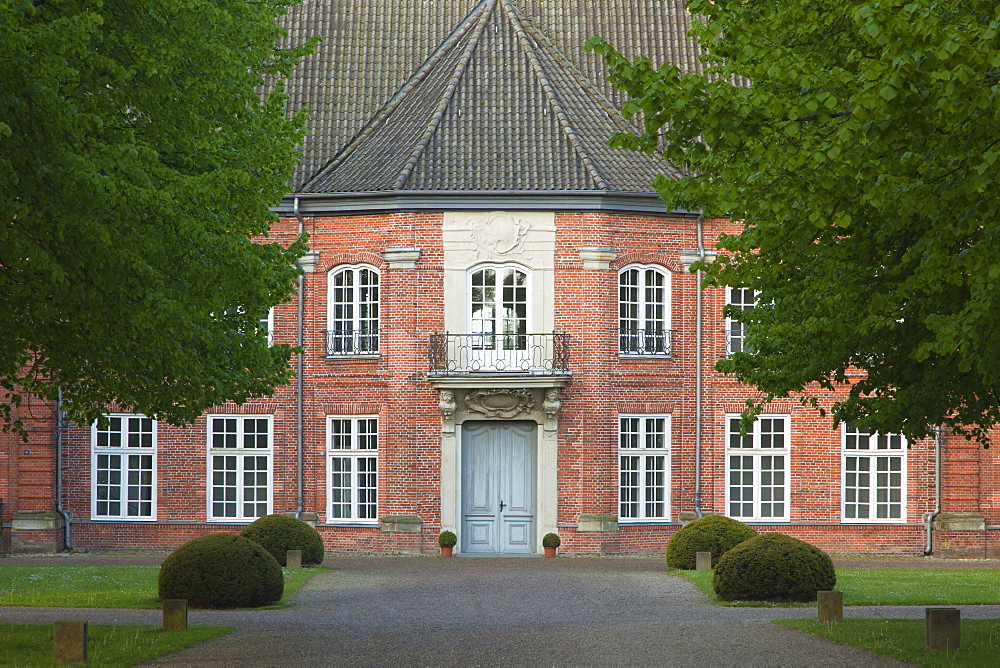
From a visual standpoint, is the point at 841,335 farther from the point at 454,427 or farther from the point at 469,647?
the point at 454,427

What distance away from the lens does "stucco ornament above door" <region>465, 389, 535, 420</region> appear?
26.6 m

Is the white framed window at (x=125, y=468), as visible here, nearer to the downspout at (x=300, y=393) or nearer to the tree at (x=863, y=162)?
the downspout at (x=300, y=393)

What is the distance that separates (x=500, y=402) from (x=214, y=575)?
1072cm

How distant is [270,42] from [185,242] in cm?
438

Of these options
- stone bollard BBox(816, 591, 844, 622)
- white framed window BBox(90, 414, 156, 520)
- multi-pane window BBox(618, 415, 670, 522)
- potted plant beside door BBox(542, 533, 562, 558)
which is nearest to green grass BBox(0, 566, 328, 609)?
white framed window BBox(90, 414, 156, 520)

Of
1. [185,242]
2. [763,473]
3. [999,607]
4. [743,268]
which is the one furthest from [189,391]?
[763,473]

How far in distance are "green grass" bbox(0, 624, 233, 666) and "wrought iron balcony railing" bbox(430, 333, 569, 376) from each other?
12.2 metres

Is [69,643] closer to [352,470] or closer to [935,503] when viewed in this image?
[352,470]

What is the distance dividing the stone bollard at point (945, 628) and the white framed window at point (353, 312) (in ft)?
52.2

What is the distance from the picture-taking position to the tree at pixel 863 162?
8195 millimetres

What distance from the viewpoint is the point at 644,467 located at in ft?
89.8

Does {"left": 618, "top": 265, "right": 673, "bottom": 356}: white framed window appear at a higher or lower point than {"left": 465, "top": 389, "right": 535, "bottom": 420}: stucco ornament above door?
higher

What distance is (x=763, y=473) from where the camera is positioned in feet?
91.5

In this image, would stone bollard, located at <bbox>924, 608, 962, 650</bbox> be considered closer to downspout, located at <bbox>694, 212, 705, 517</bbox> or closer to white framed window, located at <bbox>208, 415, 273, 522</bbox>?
downspout, located at <bbox>694, 212, 705, 517</bbox>
